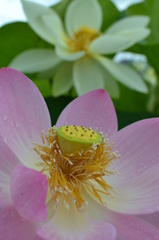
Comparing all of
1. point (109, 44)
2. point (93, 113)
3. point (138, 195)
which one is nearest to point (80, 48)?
point (109, 44)

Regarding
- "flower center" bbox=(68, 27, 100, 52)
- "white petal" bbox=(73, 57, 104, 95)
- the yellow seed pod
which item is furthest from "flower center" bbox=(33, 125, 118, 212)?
"flower center" bbox=(68, 27, 100, 52)

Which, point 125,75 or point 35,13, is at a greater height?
point 35,13

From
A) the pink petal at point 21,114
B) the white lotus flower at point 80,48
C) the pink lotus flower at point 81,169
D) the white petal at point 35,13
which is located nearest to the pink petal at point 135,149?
the pink lotus flower at point 81,169

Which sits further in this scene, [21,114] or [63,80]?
[63,80]

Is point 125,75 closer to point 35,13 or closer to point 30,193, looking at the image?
point 35,13

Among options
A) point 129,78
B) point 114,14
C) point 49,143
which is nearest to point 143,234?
point 49,143

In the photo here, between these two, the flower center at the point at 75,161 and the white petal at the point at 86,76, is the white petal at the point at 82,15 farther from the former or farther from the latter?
the flower center at the point at 75,161
